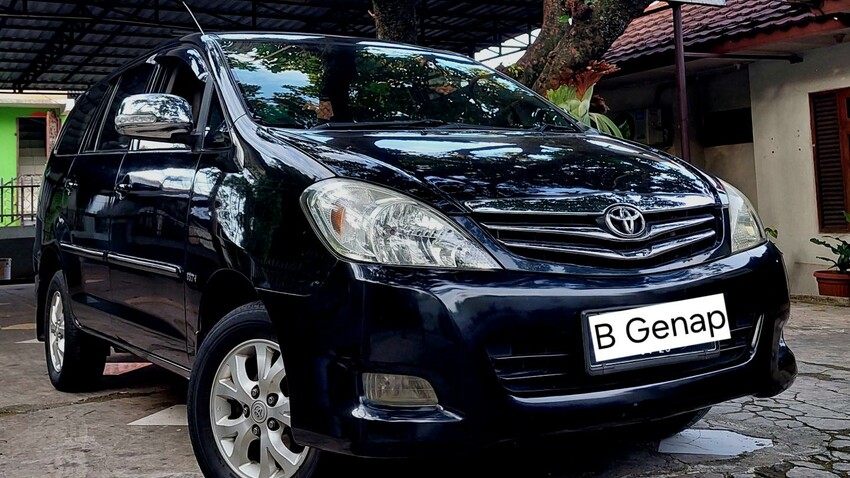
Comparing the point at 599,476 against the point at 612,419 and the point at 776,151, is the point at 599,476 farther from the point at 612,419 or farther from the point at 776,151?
the point at 776,151

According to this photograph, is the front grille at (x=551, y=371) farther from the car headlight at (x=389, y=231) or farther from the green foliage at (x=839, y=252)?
the green foliage at (x=839, y=252)

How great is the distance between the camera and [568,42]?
7.11 m

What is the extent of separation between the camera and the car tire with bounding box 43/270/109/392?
4.41 m

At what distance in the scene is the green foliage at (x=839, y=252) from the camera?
331 inches

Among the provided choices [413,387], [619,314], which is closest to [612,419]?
[619,314]

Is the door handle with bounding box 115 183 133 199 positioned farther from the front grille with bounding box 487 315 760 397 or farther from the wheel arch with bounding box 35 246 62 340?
the front grille with bounding box 487 315 760 397

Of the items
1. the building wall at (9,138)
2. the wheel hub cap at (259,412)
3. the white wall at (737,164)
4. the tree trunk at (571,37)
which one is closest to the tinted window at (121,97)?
the wheel hub cap at (259,412)

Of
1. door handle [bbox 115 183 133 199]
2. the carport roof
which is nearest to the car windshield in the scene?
door handle [bbox 115 183 133 199]

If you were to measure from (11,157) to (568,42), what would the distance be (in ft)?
67.5

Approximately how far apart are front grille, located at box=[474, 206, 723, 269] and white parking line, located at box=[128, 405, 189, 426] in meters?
2.09

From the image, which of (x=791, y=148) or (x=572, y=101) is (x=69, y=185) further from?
(x=791, y=148)

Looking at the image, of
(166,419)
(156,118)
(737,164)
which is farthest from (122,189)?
(737,164)

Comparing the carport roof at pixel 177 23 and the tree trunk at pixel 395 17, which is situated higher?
the carport roof at pixel 177 23

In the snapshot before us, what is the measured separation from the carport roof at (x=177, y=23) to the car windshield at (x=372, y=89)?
10402 mm
